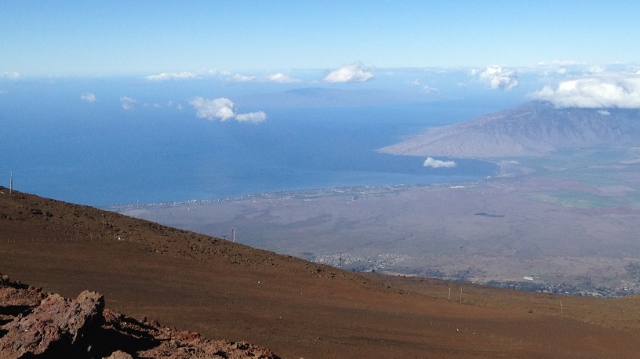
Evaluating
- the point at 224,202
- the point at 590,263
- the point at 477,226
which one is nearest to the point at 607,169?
the point at 477,226

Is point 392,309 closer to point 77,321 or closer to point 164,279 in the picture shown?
point 164,279

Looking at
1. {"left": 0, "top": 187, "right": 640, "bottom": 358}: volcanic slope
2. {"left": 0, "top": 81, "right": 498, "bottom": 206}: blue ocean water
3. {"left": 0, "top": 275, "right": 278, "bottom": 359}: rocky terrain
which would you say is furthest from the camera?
{"left": 0, "top": 81, "right": 498, "bottom": 206}: blue ocean water

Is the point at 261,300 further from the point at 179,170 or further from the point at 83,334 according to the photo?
the point at 179,170

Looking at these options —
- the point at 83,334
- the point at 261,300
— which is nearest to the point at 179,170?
the point at 261,300

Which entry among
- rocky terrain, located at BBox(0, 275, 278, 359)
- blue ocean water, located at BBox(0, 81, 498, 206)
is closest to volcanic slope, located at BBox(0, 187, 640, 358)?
rocky terrain, located at BBox(0, 275, 278, 359)

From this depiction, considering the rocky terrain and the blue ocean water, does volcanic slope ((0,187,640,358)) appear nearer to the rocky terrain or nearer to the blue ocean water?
the rocky terrain

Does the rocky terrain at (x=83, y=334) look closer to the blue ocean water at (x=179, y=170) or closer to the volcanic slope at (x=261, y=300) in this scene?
the volcanic slope at (x=261, y=300)

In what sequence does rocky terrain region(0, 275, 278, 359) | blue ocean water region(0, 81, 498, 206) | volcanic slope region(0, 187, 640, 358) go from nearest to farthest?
rocky terrain region(0, 275, 278, 359) → volcanic slope region(0, 187, 640, 358) → blue ocean water region(0, 81, 498, 206)
